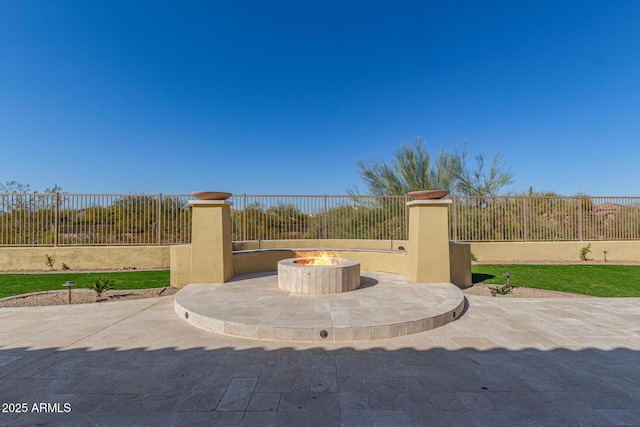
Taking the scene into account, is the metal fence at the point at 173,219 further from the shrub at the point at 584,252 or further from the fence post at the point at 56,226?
the shrub at the point at 584,252

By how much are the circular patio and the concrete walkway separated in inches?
6.2

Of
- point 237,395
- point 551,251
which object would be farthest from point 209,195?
point 551,251

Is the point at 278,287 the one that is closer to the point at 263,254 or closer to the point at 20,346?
the point at 263,254

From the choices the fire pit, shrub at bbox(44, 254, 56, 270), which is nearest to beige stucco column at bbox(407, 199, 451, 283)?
the fire pit

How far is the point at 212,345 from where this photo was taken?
376 centimetres

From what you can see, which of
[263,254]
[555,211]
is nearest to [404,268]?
[263,254]

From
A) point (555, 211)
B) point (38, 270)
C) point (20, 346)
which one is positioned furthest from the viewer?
point (555, 211)

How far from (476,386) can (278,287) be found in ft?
14.2

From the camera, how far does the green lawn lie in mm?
6994

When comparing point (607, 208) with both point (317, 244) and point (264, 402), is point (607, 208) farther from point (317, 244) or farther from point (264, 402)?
point (264, 402)

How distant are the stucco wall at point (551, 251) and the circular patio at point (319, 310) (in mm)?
6703

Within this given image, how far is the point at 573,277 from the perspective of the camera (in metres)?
8.47

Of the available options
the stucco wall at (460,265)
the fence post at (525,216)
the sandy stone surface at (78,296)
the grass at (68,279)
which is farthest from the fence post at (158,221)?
the fence post at (525,216)

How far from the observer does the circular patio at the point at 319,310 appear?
3879mm
